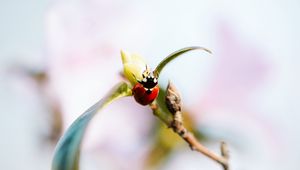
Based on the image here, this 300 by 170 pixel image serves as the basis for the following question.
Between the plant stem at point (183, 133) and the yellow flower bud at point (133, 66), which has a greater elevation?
the yellow flower bud at point (133, 66)

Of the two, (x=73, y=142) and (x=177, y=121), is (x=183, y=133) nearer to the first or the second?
(x=177, y=121)

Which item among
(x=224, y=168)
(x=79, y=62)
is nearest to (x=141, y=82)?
(x=224, y=168)

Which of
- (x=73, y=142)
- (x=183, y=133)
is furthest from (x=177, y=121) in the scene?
(x=73, y=142)

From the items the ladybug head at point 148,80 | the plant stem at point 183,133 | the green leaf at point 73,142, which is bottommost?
the plant stem at point 183,133

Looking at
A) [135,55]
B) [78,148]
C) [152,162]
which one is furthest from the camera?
[152,162]

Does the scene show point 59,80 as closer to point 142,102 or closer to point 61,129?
point 61,129
